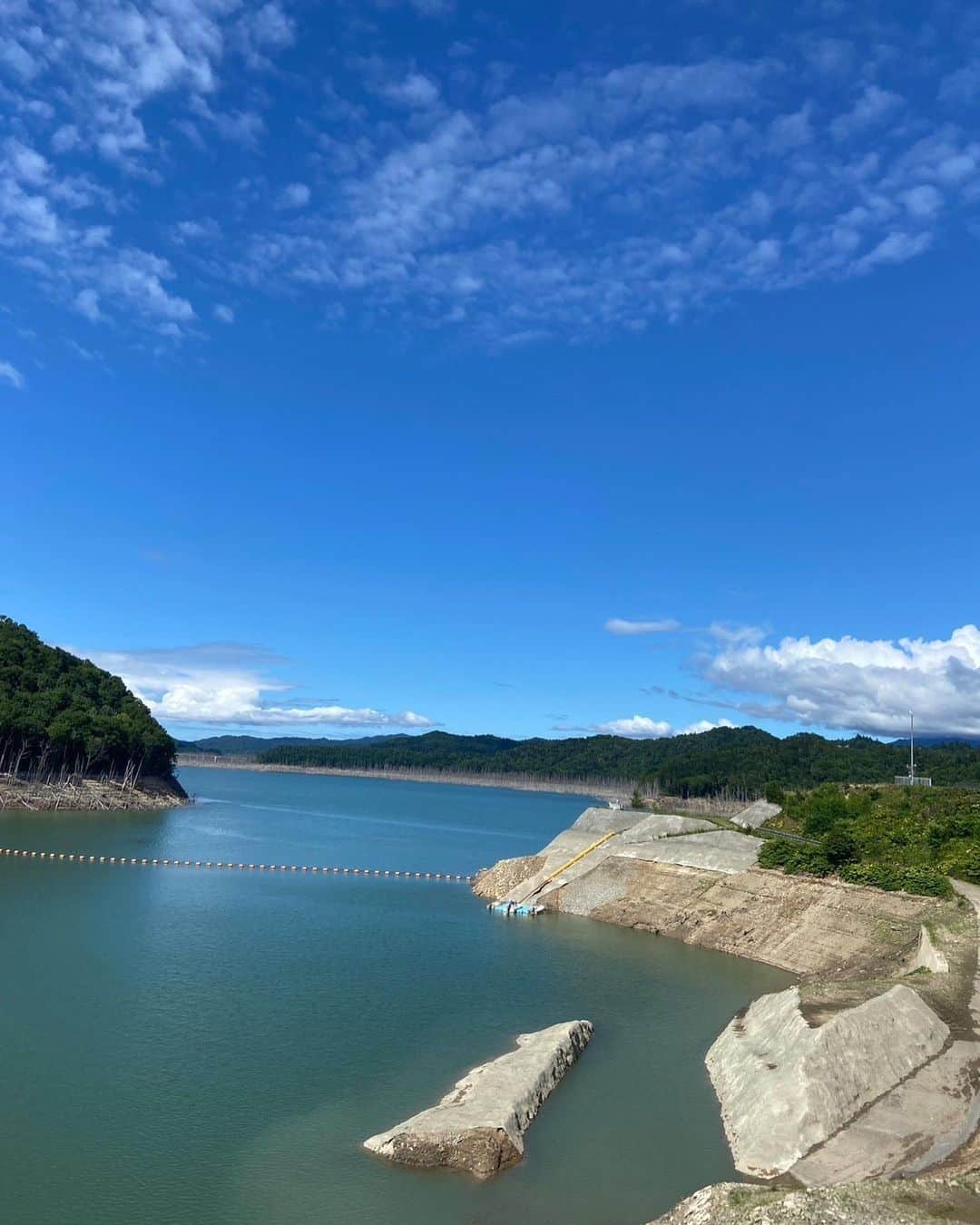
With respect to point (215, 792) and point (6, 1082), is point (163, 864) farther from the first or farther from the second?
point (215, 792)

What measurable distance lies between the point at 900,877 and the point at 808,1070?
23639 millimetres

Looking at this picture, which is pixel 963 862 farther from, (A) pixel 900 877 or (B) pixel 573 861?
(B) pixel 573 861

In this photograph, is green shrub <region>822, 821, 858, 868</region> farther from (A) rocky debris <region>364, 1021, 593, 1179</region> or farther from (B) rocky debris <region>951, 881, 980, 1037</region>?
(A) rocky debris <region>364, 1021, 593, 1179</region>

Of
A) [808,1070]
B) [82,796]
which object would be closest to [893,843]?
[808,1070]

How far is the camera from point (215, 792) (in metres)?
172

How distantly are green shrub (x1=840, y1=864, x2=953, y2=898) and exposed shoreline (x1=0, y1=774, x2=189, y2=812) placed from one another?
275ft

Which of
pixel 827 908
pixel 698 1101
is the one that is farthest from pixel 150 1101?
pixel 827 908

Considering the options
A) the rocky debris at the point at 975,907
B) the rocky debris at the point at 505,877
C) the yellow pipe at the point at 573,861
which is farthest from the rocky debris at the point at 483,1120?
the rocky debris at the point at 505,877

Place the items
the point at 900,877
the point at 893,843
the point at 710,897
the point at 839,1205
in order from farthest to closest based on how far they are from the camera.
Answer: the point at 710,897
the point at 893,843
the point at 900,877
the point at 839,1205

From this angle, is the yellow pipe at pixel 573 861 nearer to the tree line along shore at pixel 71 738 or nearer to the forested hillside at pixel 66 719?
the tree line along shore at pixel 71 738

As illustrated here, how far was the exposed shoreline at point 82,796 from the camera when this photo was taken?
96000mm

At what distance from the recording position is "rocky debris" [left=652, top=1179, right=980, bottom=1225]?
1541 centimetres

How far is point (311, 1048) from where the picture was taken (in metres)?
27.8

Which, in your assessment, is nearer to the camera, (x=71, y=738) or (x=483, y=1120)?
(x=483, y=1120)
